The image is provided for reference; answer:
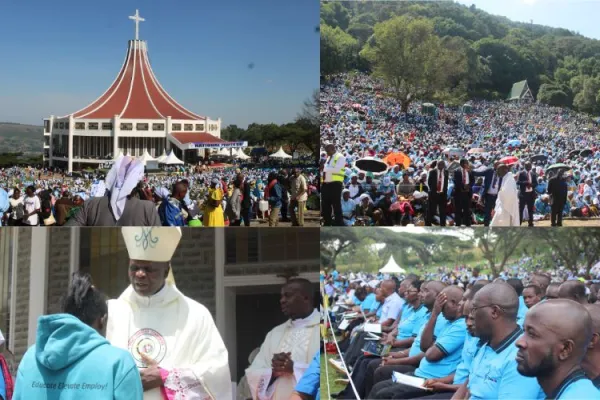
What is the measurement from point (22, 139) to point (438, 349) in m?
4.39

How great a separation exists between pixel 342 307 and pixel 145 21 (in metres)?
3.21

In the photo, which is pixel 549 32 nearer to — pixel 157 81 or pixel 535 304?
pixel 535 304

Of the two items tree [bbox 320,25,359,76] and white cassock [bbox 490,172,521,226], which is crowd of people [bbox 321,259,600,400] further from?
tree [bbox 320,25,359,76]

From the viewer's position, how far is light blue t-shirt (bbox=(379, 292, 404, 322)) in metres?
8.08

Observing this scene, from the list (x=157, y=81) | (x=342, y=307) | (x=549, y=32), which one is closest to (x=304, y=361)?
(x=342, y=307)

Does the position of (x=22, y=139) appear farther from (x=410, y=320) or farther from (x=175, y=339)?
(x=410, y=320)

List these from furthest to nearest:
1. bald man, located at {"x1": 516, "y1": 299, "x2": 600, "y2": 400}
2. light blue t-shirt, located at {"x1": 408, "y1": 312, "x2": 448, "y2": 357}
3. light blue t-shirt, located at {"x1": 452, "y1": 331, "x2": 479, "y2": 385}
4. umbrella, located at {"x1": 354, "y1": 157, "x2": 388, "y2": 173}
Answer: umbrella, located at {"x1": 354, "y1": 157, "x2": 388, "y2": 173}, light blue t-shirt, located at {"x1": 408, "y1": 312, "x2": 448, "y2": 357}, light blue t-shirt, located at {"x1": 452, "y1": 331, "x2": 479, "y2": 385}, bald man, located at {"x1": 516, "y1": 299, "x2": 600, "y2": 400}

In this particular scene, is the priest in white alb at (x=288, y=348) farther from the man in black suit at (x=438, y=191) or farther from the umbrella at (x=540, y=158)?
the umbrella at (x=540, y=158)

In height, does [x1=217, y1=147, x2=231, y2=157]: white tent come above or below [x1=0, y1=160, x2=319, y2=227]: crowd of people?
above

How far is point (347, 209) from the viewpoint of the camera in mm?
8250

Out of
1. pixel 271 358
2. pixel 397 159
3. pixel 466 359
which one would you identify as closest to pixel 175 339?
pixel 271 358

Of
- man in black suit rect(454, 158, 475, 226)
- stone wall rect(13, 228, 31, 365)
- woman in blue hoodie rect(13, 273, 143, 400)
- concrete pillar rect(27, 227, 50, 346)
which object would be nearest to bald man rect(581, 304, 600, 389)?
man in black suit rect(454, 158, 475, 226)

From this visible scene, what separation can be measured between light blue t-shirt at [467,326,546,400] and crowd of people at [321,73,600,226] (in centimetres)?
133

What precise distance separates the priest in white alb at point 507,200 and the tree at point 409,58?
101 centimetres
